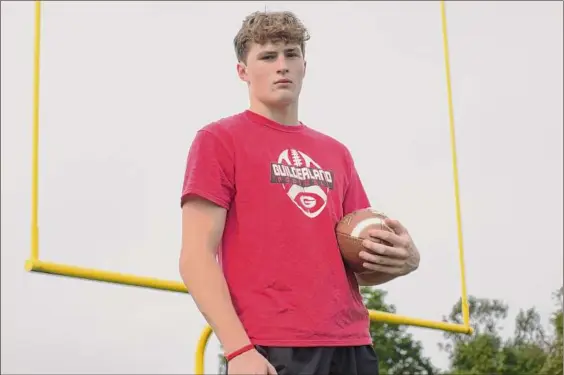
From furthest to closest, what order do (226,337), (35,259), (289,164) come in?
(35,259) < (289,164) < (226,337)

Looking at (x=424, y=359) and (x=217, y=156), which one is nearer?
(x=217, y=156)

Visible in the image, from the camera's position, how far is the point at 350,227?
1.89 meters

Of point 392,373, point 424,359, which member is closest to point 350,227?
point 392,373

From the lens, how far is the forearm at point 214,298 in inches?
65.2

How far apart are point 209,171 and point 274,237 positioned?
197mm

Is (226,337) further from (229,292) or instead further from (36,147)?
(36,147)

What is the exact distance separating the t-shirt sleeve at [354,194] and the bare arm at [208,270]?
0.42 m

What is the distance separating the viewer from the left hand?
1.88 m

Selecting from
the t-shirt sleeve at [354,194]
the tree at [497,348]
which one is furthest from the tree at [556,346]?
the t-shirt sleeve at [354,194]

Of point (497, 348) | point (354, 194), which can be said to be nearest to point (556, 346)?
point (497, 348)

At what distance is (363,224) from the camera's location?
1.92 m

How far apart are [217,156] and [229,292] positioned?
11.5 inches

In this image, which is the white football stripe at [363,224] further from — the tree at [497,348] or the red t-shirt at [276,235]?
the tree at [497,348]

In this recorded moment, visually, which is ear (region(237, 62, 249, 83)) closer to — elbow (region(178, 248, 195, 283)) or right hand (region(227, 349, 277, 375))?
elbow (region(178, 248, 195, 283))
